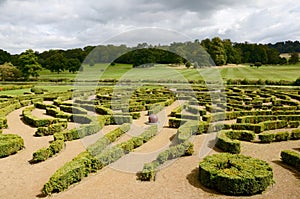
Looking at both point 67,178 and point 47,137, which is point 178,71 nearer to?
point 47,137

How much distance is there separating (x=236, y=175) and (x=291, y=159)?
12.6 feet

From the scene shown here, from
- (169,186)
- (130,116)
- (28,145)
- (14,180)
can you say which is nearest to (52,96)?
(130,116)

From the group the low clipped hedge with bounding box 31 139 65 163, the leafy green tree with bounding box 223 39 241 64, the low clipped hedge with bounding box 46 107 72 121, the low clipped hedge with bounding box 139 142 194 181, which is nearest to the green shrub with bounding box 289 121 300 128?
the low clipped hedge with bounding box 139 142 194 181

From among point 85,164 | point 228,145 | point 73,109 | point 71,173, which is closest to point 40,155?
point 85,164

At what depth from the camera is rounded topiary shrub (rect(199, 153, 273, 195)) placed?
1089cm

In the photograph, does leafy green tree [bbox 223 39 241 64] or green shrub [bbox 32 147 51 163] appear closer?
green shrub [bbox 32 147 51 163]

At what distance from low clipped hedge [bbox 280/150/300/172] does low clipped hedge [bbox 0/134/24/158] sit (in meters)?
13.3

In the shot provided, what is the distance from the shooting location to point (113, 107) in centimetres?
2767

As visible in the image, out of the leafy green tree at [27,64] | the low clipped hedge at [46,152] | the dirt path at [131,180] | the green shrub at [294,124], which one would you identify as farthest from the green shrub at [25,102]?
the leafy green tree at [27,64]

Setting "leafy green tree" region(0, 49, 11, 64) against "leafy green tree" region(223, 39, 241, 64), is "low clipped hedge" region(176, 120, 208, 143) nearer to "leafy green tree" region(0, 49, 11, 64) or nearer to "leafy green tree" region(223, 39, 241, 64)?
"leafy green tree" region(223, 39, 241, 64)

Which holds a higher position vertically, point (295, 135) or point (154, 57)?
point (154, 57)

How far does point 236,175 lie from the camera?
11.2 metres

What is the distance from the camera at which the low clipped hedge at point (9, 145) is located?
1557 centimetres

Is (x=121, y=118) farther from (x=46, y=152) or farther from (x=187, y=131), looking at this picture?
(x=46, y=152)
